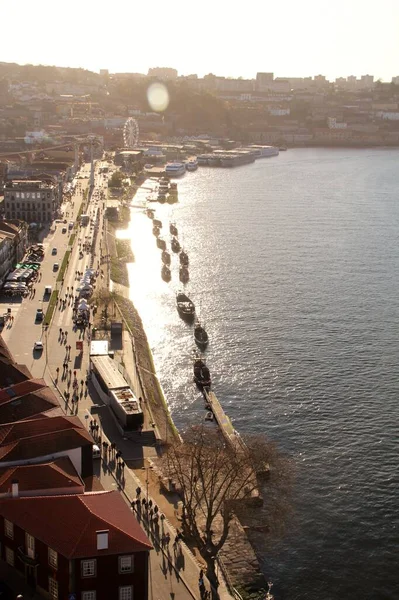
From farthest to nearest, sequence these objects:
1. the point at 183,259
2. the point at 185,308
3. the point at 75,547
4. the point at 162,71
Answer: the point at 162,71, the point at 183,259, the point at 185,308, the point at 75,547

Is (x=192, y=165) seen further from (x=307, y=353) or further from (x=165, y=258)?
(x=307, y=353)

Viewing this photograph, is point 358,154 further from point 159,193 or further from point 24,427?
point 24,427

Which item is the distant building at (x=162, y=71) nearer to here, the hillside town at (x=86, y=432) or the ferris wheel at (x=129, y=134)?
the ferris wheel at (x=129, y=134)

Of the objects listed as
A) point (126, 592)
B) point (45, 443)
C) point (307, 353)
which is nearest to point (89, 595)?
point (126, 592)

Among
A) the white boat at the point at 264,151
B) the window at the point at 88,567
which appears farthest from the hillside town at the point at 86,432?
the white boat at the point at 264,151

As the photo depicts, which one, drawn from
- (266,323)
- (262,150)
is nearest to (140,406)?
(266,323)

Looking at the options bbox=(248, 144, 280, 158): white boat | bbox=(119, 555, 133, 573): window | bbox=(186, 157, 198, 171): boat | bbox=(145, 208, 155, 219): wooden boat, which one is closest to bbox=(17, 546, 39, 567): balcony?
bbox=(119, 555, 133, 573): window
